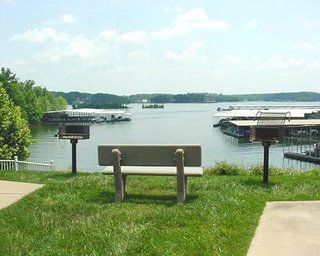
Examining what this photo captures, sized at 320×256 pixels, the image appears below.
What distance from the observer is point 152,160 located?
8.44m

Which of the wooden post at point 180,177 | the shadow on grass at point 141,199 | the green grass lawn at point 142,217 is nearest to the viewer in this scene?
the green grass lawn at point 142,217

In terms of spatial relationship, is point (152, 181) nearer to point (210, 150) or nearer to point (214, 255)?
point (214, 255)

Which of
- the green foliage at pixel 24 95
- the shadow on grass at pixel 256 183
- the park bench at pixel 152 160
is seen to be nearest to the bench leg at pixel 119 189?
the park bench at pixel 152 160

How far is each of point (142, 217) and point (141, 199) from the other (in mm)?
1522

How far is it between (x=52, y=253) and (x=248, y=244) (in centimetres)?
230

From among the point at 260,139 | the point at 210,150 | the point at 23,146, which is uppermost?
the point at 260,139

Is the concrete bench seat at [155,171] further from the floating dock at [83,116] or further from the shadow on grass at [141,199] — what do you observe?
the floating dock at [83,116]

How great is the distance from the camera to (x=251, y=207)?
7457mm

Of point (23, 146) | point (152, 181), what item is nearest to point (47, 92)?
point (23, 146)

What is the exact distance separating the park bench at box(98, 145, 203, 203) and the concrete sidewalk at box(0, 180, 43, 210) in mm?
1790

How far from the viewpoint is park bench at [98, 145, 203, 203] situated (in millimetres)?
8188

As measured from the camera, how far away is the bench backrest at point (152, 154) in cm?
829

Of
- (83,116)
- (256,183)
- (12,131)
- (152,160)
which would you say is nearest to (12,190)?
(152,160)

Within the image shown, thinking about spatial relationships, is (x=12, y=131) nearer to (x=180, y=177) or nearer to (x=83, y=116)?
(x=180, y=177)
